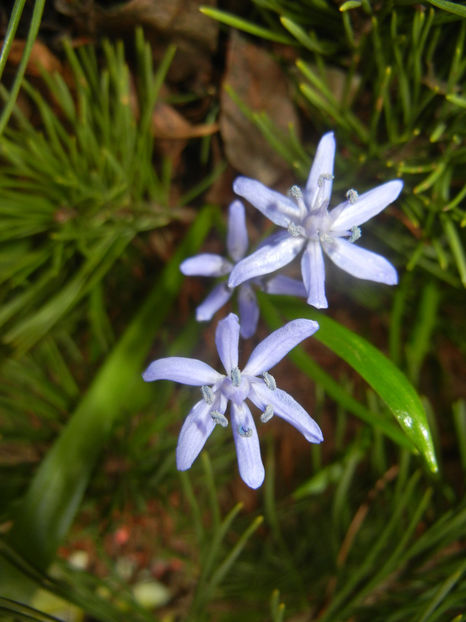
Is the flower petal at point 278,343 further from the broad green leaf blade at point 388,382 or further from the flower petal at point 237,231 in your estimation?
the flower petal at point 237,231

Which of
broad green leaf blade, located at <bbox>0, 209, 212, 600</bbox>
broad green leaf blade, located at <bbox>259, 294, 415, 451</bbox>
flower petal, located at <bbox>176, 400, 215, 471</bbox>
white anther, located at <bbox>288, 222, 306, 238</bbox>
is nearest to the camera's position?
flower petal, located at <bbox>176, 400, 215, 471</bbox>

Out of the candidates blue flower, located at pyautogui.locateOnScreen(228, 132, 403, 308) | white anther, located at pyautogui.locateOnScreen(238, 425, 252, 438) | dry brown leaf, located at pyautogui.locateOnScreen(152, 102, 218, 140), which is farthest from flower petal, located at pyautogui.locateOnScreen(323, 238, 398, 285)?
dry brown leaf, located at pyautogui.locateOnScreen(152, 102, 218, 140)

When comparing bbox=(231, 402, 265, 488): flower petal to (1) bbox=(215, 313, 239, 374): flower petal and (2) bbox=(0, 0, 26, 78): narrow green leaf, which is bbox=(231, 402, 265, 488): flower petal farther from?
(2) bbox=(0, 0, 26, 78): narrow green leaf

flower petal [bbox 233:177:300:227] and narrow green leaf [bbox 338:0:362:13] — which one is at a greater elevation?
narrow green leaf [bbox 338:0:362:13]

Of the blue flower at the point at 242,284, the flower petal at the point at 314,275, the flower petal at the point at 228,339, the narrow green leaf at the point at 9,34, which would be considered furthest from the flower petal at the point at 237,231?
the narrow green leaf at the point at 9,34

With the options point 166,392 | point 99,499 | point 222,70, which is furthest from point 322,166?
point 99,499

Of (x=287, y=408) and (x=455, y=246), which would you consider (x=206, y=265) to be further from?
(x=455, y=246)

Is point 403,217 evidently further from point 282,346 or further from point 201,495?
point 201,495
